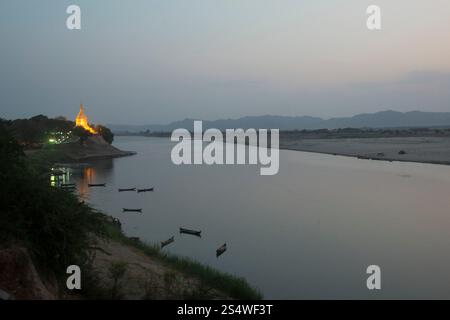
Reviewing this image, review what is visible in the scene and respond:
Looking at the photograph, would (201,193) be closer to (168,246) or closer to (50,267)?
(168,246)

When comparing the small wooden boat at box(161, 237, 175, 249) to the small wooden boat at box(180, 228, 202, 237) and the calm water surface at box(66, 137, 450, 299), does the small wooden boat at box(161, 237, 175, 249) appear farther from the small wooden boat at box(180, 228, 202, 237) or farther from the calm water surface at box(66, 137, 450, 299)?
the small wooden boat at box(180, 228, 202, 237)

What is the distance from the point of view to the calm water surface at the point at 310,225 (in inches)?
495

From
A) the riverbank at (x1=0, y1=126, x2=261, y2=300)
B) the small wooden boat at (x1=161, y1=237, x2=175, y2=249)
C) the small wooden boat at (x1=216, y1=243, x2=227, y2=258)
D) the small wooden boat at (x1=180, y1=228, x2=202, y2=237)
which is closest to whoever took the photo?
the riverbank at (x1=0, y1=126, x2=261, y2=300)

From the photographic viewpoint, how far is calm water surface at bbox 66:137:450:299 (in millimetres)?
12570

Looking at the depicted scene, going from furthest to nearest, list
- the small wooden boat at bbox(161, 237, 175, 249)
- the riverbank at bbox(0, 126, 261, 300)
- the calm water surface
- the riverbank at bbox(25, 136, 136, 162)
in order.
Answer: the riverbank at bbox(25, 136, 136, 162)
the small wooden boat at bbox(161, 237, 175, 249)
the calm water surface
the riverbank at bbox(0, 126, 261, 300)

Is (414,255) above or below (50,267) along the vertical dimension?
below

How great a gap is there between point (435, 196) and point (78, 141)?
5549 cm

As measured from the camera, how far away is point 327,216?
21.0 m

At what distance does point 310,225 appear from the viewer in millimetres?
19219

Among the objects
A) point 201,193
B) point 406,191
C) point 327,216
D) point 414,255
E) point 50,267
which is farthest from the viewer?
point 201,193

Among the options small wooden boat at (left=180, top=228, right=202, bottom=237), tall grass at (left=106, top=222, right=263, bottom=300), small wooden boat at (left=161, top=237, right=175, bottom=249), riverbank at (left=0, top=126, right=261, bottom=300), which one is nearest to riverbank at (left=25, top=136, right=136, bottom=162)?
small wooden boat at (left=180, top=228, right=202, bottom=237)

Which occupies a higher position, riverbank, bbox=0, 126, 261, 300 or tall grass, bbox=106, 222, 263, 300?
riverbank, bbox=0, 126, 261, 300
